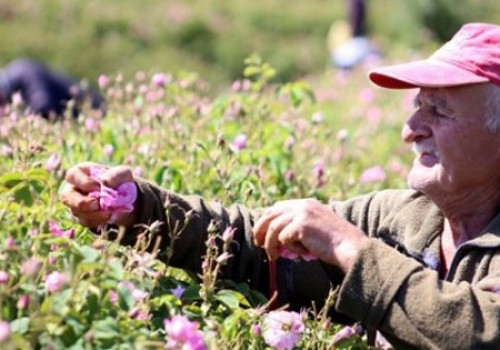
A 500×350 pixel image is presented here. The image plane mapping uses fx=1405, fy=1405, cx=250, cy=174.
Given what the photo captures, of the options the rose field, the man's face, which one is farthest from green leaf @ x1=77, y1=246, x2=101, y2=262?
the man's face

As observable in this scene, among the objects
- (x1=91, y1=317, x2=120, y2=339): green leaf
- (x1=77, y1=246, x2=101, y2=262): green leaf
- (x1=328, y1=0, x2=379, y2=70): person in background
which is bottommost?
(x1=328, y1=0, x2=379, y2=70): person in background

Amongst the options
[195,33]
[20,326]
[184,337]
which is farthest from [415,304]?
[195,33]

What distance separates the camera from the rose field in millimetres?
2498

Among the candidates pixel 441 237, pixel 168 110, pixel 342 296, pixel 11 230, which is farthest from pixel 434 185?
pixel 168 110

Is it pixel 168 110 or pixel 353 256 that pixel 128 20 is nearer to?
pixel 168 110

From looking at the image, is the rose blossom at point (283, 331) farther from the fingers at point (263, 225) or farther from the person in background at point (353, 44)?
the person in background at point (353, 44)

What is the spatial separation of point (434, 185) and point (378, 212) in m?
0.32

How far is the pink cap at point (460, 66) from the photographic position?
3.15 metres

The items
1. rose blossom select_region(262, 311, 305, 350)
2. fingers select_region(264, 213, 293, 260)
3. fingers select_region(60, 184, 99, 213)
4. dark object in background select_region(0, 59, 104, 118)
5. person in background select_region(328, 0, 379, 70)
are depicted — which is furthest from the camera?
person in background select_region(328, 0, 379, 70)

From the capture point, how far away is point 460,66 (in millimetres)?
3191

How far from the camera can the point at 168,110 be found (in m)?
5.18

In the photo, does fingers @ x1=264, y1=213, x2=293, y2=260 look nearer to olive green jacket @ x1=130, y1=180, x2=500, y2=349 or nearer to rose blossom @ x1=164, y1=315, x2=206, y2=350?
olive green jacket @ x1=130, y1=180, x2=500, y2=349

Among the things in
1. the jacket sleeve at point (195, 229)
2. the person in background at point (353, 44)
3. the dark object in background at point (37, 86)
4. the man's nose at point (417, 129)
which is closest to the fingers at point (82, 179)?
the jacket sleeve at point (195, 229)

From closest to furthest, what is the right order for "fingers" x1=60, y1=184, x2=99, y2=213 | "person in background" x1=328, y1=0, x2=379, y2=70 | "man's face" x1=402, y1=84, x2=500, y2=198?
"fingers" x1=60, y1=184, x2=99, y2=213, "man's face" x1=402, y1=84, x2=500, y2=198, "person in background" x1=328, y1=0, x2=379, y2=70
